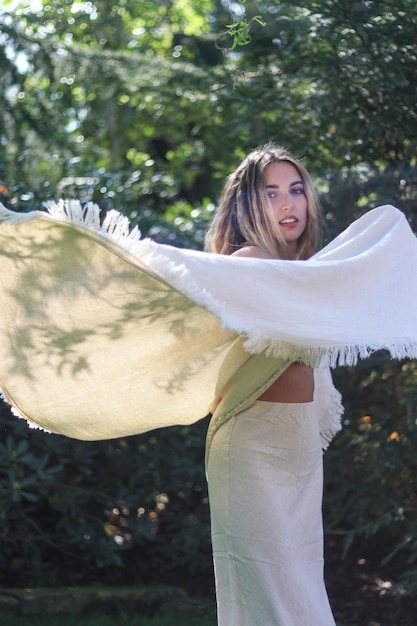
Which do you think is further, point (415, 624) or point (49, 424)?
point (415, 624)

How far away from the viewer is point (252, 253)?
10.1ft

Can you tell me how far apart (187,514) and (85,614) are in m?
1.00

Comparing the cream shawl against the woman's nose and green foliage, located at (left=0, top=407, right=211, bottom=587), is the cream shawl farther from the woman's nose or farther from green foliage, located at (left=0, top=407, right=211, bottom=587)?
green foliage, located at (left=0, top=407, right=211, bottom=587)

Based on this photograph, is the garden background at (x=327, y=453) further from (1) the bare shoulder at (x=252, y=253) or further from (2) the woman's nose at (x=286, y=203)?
(1) the bare shoulder at (x=252, y=253)

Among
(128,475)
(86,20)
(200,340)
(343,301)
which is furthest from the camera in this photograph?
(86,20)

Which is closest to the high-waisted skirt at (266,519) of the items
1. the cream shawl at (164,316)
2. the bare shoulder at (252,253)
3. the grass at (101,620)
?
the cream shawl at (164,316)

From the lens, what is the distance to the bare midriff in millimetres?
3055

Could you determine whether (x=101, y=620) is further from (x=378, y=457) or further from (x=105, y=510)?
(x=378, y=457)

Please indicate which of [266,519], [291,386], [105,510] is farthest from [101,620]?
[291,386]

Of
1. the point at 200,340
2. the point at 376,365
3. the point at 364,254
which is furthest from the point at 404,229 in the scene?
the point at 376,365

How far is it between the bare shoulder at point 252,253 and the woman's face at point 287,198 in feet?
0.48

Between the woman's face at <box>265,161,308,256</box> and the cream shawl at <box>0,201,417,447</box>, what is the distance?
20 cm

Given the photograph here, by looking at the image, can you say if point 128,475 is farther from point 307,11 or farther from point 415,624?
point 307,11

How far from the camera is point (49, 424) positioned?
3.26 m
